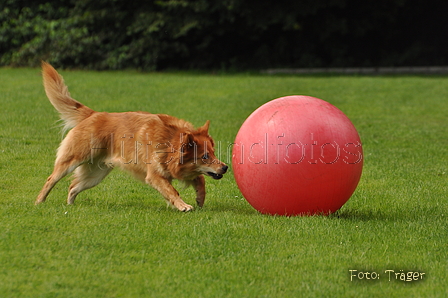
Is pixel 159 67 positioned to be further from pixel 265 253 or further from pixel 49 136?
pixel 265 253

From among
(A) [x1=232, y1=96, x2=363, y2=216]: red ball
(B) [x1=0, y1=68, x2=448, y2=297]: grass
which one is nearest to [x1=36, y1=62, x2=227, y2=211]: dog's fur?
(B) [x1=0, y1=68, x2=448, y2=297]: grass

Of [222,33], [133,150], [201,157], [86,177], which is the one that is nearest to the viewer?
[201,157]

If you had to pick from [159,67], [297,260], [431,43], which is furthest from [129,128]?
[431,43]

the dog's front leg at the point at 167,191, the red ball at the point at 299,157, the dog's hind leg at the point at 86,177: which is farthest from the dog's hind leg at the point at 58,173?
the red ball at the point at 299,157

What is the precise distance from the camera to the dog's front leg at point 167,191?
720 centimetres

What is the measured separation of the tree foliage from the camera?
25.0 m

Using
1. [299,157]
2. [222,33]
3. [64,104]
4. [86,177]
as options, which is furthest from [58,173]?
[222,33]

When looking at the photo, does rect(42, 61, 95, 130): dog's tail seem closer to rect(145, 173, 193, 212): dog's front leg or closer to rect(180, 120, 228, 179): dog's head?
rect(145, 173, 193, 212): dog's front leg

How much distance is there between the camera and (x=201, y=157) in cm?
729

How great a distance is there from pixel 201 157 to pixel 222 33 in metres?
19.6

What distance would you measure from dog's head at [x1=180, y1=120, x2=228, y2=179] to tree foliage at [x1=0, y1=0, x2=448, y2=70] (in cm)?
1786

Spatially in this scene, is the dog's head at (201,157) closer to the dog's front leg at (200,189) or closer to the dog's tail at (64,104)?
the dog's front leg at (200,189)

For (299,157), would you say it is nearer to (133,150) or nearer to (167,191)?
(167,191)

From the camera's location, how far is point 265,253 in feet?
Result: 18.7
